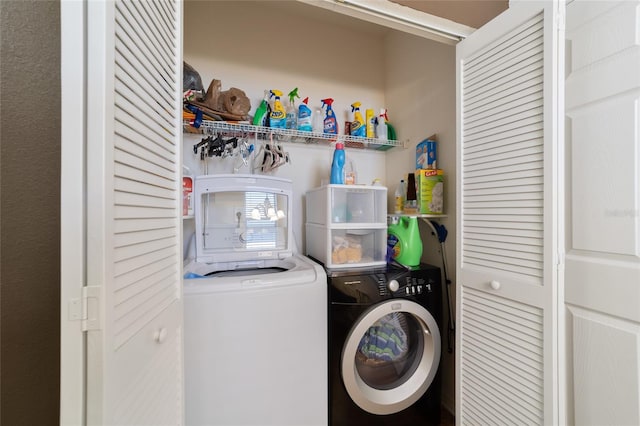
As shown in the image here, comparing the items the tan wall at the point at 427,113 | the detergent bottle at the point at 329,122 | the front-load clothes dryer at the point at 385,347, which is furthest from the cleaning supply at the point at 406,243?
the detergent bottle at the point at 329,122

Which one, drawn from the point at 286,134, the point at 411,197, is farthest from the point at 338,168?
the point at 411,197

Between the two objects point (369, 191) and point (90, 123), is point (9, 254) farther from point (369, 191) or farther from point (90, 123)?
point (369, 191)

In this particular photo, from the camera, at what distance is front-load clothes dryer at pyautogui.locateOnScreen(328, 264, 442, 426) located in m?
1.26

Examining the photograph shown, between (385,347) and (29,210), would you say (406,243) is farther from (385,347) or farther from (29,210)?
(29,210)

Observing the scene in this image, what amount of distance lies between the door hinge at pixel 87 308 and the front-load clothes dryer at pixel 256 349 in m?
0.61

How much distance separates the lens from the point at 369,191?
1674 mm

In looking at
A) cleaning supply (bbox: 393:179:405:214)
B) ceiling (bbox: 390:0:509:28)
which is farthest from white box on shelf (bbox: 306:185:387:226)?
ceiling (bbox: 390:0:509:28)

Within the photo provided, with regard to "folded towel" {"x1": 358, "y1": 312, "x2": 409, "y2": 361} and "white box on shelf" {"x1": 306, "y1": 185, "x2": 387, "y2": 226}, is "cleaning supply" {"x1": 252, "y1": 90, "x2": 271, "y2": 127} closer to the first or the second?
"white box on shelf" {"x1": 306, "y1": 185, "x2": 387, "y2": 226}

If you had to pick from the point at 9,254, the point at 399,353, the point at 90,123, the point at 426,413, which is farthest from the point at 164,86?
the point at 426,413

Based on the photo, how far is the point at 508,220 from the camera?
0.97m

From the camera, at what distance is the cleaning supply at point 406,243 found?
5.08 ft

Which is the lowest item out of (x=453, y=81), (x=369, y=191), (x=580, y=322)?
(x=580, y=322)

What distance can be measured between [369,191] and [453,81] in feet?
2.76

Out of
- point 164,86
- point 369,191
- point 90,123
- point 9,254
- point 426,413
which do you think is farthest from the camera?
point 369,191
